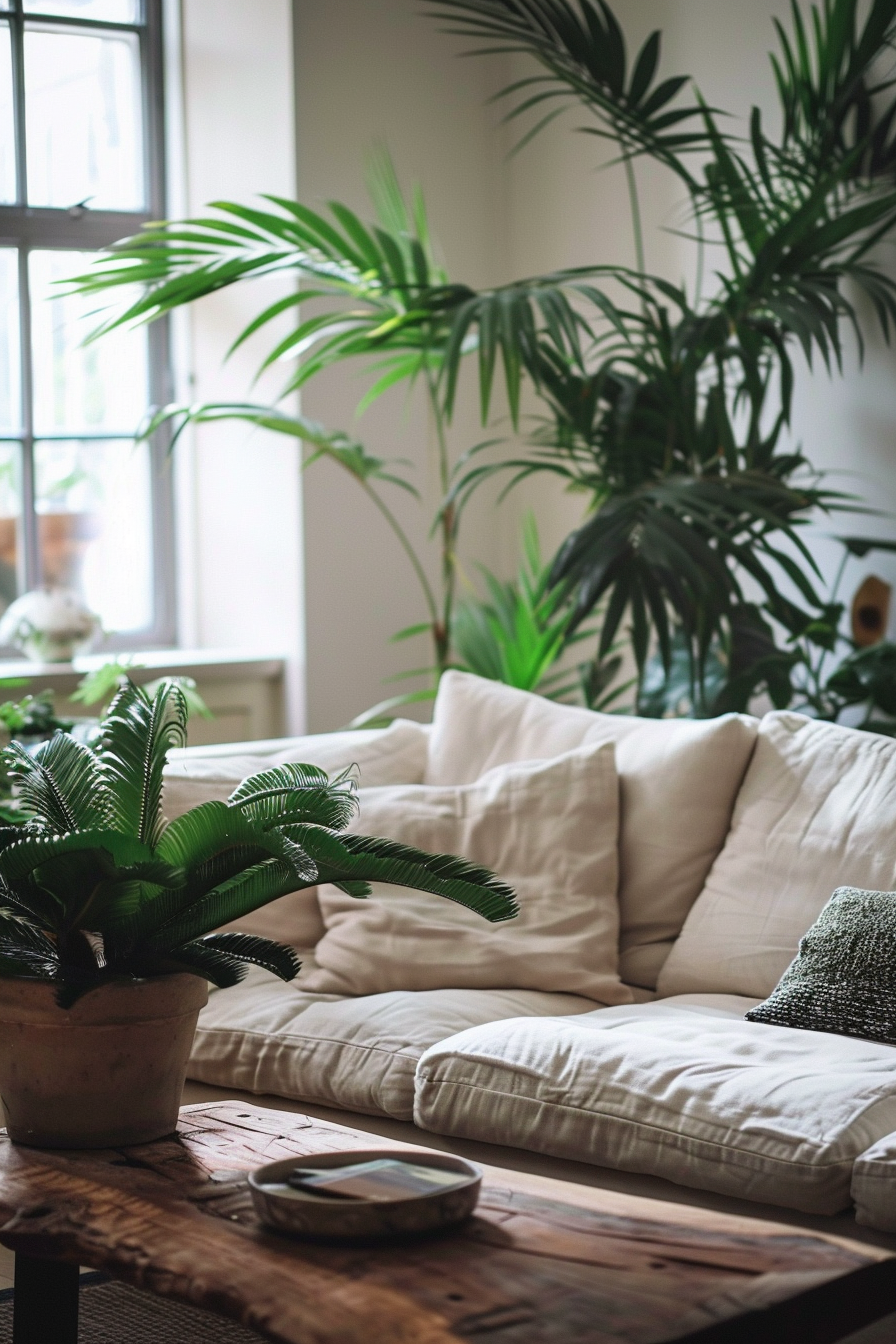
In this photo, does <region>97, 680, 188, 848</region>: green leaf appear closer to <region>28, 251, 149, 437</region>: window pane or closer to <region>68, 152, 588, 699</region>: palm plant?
<region>68, 152, 588, 699</region>: palm plant

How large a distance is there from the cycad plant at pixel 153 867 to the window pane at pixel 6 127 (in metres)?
3.04

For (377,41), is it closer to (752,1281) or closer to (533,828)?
(533,828)

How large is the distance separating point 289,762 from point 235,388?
6.92 feet

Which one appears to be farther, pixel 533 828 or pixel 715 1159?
pixel 533 828

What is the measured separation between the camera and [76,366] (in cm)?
458

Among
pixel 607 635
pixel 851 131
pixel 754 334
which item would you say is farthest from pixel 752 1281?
pixel 851 131

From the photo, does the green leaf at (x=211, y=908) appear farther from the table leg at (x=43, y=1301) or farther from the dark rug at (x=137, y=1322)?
the dark rug at (x=137, y=1322)

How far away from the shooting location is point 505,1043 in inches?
84.1

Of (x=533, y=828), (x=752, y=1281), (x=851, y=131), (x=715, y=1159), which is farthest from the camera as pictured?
(x=851, y=131)

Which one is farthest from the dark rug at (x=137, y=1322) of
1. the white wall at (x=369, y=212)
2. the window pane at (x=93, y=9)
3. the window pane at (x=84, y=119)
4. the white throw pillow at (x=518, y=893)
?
the window pane at (x=93, y=9)

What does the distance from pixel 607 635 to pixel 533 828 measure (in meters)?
0.43

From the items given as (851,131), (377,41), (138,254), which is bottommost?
(138,254)

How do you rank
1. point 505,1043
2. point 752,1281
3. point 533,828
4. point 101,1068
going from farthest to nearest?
point 533,828
point 505,1043
point 101,1068
point 752,1281

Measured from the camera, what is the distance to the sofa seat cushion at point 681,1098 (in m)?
1.83
